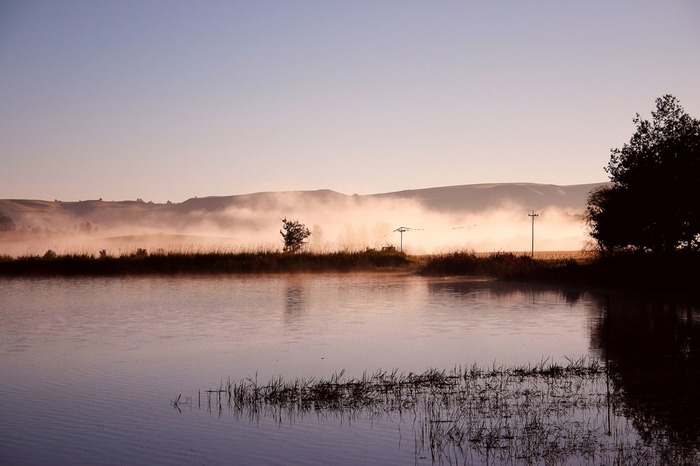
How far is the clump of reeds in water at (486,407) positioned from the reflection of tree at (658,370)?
0.36 metres

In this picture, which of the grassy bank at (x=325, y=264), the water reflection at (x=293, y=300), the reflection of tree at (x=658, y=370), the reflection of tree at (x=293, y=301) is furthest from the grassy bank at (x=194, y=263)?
the reflection of tree at (x=658, y=370)

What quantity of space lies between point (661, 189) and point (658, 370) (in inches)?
1022

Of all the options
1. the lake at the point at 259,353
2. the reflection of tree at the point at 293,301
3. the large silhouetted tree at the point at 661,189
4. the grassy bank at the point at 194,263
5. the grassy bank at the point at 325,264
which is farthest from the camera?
the grassy bank at the point at 194,263

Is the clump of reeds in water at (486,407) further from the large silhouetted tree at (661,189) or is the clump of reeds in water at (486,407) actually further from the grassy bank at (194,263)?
the grassy bank at (194,263)

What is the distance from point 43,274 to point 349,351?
4147 cm

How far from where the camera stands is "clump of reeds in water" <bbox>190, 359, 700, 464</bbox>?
1063 cm

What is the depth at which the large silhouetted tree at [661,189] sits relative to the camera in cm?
3934

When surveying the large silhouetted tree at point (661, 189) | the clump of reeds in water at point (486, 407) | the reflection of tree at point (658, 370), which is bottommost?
the clump of reeds in water at point (486, 407)

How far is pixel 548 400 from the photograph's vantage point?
1373 cm

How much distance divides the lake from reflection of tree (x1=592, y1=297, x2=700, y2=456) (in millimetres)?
70

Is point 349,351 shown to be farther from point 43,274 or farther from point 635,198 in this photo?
point 43,274

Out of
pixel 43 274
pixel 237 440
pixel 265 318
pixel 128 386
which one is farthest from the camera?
pixel 43 274

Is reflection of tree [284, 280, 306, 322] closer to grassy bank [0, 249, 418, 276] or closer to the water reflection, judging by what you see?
the water reflection

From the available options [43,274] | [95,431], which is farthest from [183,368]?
[43,274]
